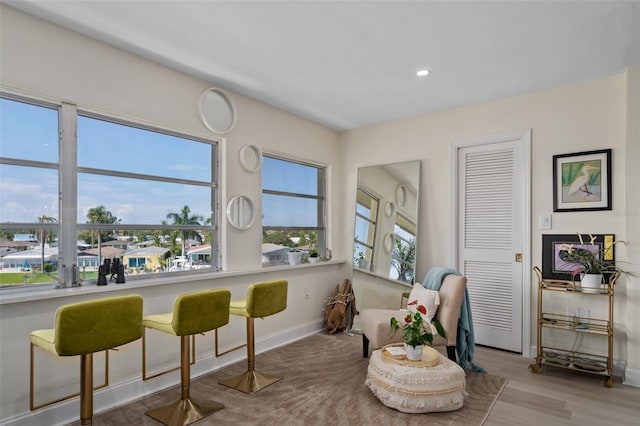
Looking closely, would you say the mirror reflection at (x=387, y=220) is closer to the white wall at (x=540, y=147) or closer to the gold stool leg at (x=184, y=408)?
the white wall at (x=540, y=147)

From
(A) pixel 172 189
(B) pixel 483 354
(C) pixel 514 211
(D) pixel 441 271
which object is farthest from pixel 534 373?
(A) pixel 172 189

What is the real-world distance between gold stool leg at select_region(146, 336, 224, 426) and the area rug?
52mm

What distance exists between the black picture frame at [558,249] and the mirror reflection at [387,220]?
52.8 inches

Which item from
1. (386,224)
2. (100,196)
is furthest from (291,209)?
(100,196)

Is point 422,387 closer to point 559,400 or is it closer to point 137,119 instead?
point 559,400

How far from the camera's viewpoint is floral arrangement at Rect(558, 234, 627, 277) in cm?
328

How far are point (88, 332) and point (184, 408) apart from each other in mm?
943

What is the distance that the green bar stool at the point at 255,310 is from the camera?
3.06 metres

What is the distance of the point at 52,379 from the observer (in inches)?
98.8

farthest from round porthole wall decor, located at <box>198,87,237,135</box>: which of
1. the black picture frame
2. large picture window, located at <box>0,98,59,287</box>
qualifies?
the black picture frame

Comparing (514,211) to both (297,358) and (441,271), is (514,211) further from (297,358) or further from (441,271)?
(297,358)

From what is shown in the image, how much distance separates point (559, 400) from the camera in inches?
112

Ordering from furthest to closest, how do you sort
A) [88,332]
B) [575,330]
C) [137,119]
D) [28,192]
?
[575,330]
[137,119]
[28,192]
[88,332]

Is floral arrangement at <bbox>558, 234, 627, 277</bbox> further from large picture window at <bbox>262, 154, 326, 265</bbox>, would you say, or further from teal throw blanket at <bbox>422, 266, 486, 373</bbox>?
large picture window at <bbox>262, 154, 326, 265</bbox>
